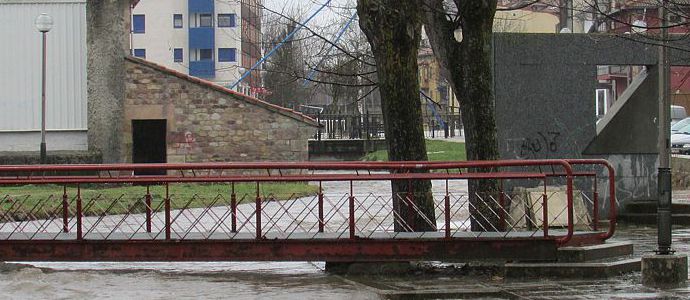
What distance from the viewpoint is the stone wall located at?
3189 centimetres

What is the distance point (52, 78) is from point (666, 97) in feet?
60.6

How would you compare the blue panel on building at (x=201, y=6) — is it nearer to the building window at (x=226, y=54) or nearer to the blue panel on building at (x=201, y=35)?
the blue panel on building at (x=201, y=35)

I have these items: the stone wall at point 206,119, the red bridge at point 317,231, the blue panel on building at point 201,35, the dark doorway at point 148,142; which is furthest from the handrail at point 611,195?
the blue panel on building at point 201,35

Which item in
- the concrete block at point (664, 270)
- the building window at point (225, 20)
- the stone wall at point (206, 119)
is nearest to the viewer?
the concrete block at point (664, 270)

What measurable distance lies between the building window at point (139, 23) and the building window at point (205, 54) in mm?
5321

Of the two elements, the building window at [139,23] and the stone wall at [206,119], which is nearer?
the stone wall at [206,119]

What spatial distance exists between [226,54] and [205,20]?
3.07 metres

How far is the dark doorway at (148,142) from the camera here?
33.8 metres


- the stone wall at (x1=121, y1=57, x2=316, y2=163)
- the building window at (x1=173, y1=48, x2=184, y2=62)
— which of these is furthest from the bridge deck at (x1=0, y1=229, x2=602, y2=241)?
the building window at (x1=173, y1=48, x2=184, y2=62)

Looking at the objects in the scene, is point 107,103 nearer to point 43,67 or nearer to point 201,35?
point 43,67

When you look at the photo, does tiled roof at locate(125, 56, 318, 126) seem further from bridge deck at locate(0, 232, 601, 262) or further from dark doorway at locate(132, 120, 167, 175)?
bridge deck at locate(0, 232, 601, 262)

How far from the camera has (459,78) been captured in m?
14.3

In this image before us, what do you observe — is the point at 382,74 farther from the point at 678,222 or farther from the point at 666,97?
the point at 678,222

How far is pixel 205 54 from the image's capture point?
91.0 meters
